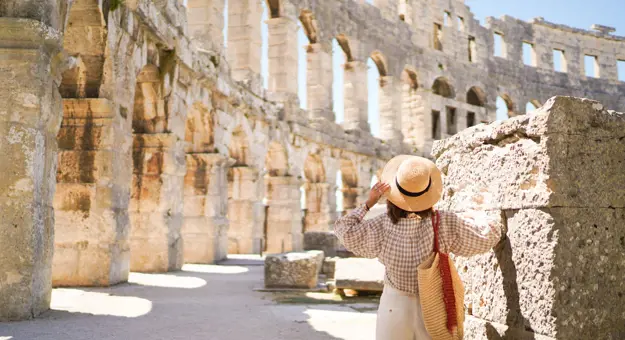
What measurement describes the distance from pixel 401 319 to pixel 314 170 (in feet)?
53.5

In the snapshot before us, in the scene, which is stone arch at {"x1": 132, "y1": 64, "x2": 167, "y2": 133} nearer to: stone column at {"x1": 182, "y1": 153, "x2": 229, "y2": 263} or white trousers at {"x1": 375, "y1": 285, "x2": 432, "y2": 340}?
stone column at {"x1": 182, "y1": 153, "x2": 229, "y2": 263}

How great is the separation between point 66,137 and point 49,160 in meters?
2.59

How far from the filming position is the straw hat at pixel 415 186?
2.38 meters

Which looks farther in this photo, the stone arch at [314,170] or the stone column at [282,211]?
the stone arch at [314,170]

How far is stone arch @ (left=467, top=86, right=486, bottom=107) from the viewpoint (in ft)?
83.7

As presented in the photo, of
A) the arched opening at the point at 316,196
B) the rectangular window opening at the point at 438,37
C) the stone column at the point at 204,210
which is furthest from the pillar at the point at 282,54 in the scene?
the rectangular window opening at the point at 438,37

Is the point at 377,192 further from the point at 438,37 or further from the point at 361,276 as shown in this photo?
the point at 438,37

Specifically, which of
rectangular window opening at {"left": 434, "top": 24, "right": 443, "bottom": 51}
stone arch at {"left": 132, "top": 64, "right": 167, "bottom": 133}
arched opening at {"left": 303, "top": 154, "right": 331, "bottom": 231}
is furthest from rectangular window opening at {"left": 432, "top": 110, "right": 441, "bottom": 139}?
stone arch at {"left": 132, "top": 64, "right": 167, "bottom": 133}

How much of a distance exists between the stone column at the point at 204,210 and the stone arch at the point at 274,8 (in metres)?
5.89

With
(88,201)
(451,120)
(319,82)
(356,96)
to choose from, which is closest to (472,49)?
(451,120)

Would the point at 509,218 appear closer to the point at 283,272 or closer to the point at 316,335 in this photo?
the point at 316,335

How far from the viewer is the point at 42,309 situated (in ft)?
16.2

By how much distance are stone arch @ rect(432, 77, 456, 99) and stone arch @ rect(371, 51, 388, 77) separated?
393 cm

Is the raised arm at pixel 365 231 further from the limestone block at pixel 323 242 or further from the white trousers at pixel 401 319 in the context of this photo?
the limestone block at pixel 323 242
